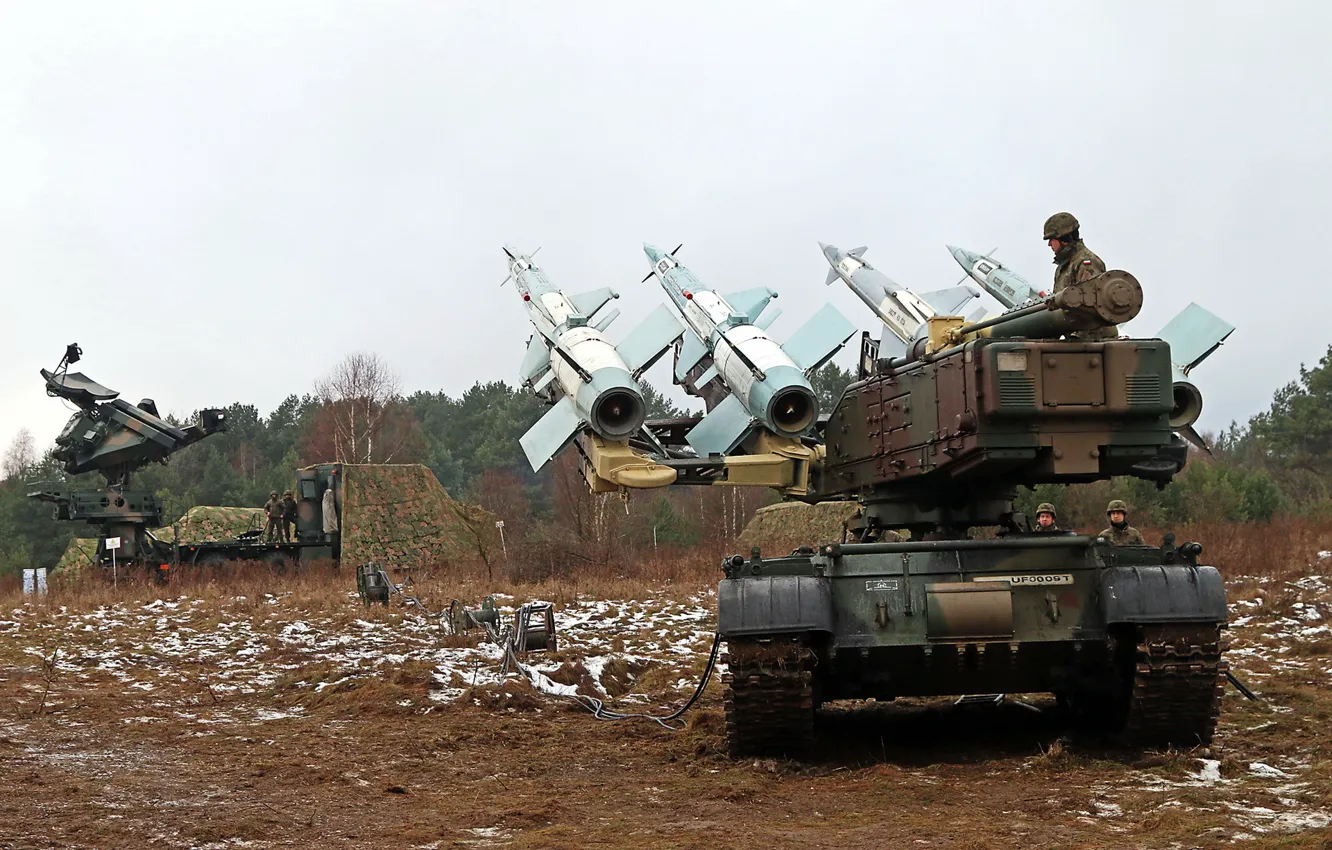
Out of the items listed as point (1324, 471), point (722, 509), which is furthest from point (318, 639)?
point (1324, 471)

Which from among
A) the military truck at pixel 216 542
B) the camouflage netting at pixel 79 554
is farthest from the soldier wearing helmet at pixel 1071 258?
the camouflage netting at pixel 79 554

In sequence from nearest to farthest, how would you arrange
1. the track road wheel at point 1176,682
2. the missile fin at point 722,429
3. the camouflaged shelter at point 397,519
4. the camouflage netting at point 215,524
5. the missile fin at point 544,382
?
1. the track road wheel at point 1176,682
2. the missile fin at point 722,429
3. the missile fin at point 544,382
4. the camouflaged shelter at point 397,519
5. the camouflage netting at point 215,524

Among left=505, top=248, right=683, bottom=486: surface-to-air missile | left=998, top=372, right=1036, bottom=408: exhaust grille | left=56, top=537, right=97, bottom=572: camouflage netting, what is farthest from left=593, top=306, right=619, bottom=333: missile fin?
left=56, top=537, right=97, bottom=572: camouflage netting

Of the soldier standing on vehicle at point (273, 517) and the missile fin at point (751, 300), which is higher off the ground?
the missile fin at point (751, 300)

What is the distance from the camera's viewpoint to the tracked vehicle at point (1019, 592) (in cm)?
757

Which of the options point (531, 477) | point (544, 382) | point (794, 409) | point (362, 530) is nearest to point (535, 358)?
point (544, 382)

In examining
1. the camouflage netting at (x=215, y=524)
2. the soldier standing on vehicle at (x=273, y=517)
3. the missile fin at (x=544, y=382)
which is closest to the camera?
the missile fin at (x=544, y=382)

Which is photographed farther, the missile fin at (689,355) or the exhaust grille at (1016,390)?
the missile fin at (689,355)

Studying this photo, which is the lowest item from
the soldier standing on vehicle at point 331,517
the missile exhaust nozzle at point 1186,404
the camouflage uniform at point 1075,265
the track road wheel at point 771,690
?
the track road wheel at point 771,690

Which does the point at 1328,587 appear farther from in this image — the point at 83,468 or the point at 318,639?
the point at 83,468

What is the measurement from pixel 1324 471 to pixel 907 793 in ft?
100.0

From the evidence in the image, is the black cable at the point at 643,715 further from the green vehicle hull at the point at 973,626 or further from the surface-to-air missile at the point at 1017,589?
the green vehicle hull at the point at 973,626

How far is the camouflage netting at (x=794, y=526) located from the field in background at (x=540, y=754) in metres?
10.7

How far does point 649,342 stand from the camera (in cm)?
1424
